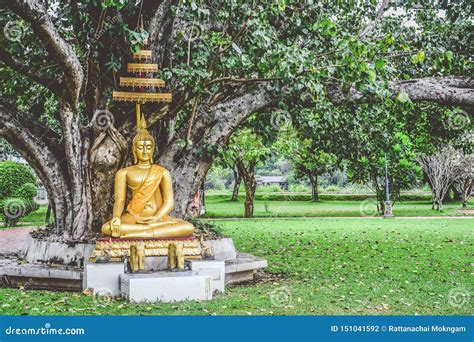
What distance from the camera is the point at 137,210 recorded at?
335 inches

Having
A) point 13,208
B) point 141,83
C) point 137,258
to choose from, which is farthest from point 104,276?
point 13,208

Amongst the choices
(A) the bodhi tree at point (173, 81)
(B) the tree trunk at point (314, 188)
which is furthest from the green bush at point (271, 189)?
(A) the bodhi tree at point (173, 81)

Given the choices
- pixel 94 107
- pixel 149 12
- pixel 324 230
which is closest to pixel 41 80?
pixel 94 107

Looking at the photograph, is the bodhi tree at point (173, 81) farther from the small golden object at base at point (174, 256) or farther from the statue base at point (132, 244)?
the small golden object at base at point (174, 256)

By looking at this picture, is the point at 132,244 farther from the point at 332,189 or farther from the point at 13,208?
the point at 332,189

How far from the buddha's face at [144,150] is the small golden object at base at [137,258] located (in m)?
1.71

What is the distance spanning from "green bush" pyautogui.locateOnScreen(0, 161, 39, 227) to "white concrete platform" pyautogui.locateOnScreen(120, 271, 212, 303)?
A: 1552cm

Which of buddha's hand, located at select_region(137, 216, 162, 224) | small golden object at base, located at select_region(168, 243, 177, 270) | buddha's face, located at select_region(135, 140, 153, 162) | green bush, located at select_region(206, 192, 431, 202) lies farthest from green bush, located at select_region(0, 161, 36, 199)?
green bush, located at select_region(206, 192, 431, 202)

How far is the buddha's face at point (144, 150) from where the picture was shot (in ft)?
27.8

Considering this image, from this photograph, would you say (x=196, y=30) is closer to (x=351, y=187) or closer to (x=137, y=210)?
(x=137, y=210)

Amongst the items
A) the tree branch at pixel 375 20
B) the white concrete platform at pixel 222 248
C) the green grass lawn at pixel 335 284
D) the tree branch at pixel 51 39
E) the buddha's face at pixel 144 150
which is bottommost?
the green grass lawn at pixel 335 284

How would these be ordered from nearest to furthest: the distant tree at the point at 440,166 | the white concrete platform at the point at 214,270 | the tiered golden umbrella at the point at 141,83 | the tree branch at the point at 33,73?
the white concrete platform at the point at 214,270 → the tiered golden umbrella at the point at 141,83 → the tree branch at the point at 33,73 → the distant tree at the point at 440,166

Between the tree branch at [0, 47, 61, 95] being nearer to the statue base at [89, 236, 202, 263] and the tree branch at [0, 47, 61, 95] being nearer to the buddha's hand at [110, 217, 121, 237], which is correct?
the buddha's hand at [110, 217, 121, 237]

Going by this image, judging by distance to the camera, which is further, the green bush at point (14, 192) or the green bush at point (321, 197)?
the green bush at point (321, 197)
